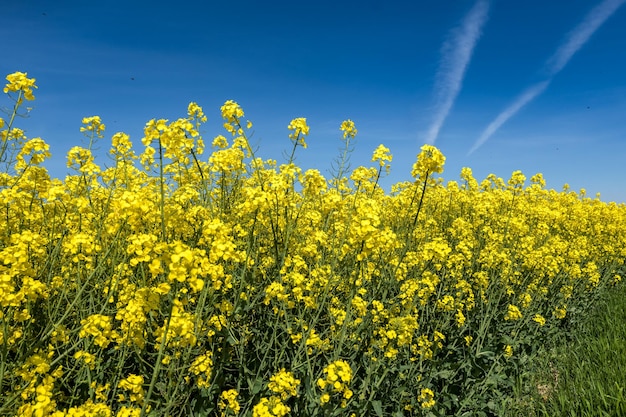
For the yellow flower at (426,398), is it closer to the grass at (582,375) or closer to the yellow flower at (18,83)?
the grass at (582,375)

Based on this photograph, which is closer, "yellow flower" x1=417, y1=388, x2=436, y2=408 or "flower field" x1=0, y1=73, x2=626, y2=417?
"flower field" x1=0, y1=73, x2=626, y2=417

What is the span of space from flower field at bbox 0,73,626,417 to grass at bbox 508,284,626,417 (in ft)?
0.78

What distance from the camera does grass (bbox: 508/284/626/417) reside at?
150 inches

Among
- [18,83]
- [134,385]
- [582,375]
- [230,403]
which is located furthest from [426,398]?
[18,83]

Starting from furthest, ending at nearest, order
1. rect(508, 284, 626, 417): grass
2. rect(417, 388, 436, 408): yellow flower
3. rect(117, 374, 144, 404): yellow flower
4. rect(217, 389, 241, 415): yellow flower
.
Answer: rect(508, 284, 626, 417): grass, rect(417, 388, 436, 408): yellow flower, rect(217, 389, 241, 415): yellow flower, rect(117, 374, 144, 404): yellow flower

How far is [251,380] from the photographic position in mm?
3252

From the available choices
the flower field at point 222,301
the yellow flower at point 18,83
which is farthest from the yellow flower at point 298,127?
the yellow flower at point 18,83

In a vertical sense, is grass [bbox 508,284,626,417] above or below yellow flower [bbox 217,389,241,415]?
above

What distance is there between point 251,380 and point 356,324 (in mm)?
1001

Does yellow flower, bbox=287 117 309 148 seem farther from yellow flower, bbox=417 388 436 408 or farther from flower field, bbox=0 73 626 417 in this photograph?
yellow flower, bbox=417 388 436 408

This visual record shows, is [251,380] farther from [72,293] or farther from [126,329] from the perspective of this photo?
[72,293]

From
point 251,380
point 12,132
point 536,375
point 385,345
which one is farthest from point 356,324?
point 12,132

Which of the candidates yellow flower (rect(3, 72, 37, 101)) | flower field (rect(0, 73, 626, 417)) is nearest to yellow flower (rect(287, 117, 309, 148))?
flower field (rect(0, 73, 626, 417))

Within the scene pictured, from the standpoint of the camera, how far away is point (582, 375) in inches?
173
